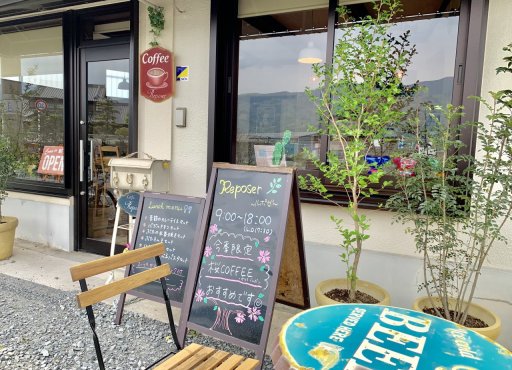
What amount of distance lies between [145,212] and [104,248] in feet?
6.11

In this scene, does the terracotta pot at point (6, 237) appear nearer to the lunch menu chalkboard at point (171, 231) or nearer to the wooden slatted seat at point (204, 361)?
the lunch menu chalkboard at point (171, 231)

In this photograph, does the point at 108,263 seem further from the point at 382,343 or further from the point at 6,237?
the point at 6,237

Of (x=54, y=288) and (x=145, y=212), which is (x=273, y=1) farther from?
(x=54, y=288)

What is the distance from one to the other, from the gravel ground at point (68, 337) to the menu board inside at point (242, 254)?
0.46 m

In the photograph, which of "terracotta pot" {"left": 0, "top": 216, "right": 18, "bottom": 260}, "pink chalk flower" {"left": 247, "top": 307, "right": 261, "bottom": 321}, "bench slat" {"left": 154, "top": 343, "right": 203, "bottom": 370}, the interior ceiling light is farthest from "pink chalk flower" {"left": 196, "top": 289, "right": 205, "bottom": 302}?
"terracotta pot" {"left": 0, "top": 216, "right": 18, "bottom": 260}

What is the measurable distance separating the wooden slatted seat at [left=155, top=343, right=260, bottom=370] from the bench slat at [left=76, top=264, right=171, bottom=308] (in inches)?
16.6

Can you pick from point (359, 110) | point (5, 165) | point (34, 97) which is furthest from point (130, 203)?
point (34, 97)

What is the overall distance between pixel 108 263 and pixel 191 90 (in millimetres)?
2455

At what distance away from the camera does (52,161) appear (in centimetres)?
500

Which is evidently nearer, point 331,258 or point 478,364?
point 478,364

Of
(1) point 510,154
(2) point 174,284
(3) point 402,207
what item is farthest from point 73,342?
(1) point 510,154

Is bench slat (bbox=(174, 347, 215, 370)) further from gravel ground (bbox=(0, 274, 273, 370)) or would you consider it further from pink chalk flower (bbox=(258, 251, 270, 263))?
gravel ground (bbox=(0, 274, 273, 370))

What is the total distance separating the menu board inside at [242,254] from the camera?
7.80 feet

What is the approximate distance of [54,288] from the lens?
12.2 feet
